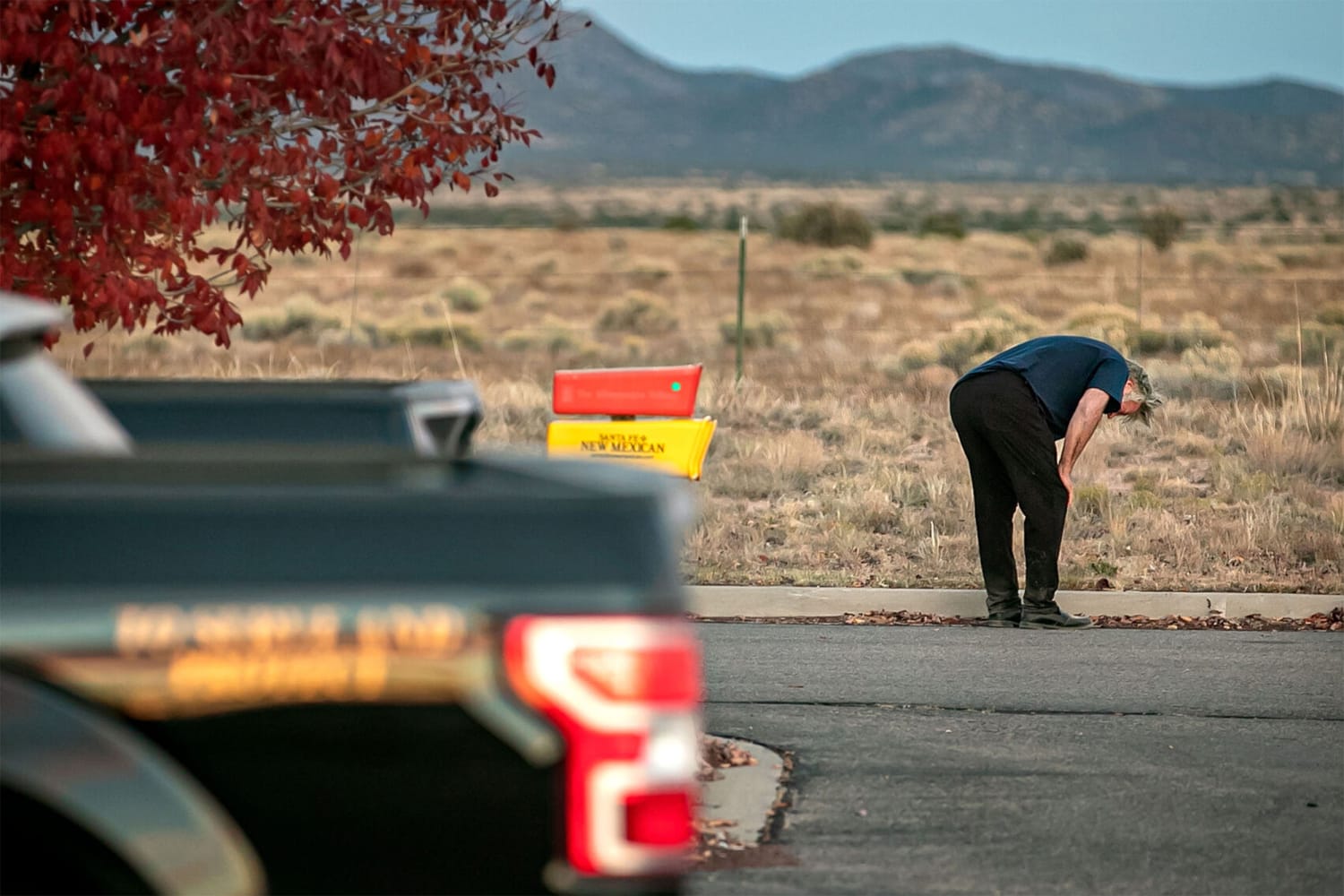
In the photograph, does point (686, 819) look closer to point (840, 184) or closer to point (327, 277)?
point (327, 277)

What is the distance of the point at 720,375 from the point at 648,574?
20664 millimetres

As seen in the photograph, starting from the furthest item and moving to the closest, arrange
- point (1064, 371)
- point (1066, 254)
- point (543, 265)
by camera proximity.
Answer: point (1066, 254), point (543, 265), point (1064, 371)

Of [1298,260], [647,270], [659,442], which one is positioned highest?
[1298,260]

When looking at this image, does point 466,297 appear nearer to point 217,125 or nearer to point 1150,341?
point 1150,341

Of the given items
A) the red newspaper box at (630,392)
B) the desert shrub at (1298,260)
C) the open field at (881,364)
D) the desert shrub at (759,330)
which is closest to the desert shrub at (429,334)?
the open field at (881,364)

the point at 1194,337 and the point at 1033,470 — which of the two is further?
the point at 1194,337

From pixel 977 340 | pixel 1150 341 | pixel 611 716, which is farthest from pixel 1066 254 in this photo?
pixel 611 716

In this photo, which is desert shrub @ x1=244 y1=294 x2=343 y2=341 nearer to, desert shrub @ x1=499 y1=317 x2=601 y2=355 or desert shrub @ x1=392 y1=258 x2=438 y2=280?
desert shrub @ x1=499 y1=317 x2=601 y2=355

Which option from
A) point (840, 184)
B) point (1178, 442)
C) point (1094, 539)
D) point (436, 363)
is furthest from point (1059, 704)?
point (840, 184)

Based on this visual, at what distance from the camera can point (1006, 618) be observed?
9797mm

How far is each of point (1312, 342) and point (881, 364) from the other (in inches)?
278

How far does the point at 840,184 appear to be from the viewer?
527ft

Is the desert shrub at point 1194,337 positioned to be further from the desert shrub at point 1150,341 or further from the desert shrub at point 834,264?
the desert shrub at point 834,264

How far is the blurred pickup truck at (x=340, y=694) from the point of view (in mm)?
2488
